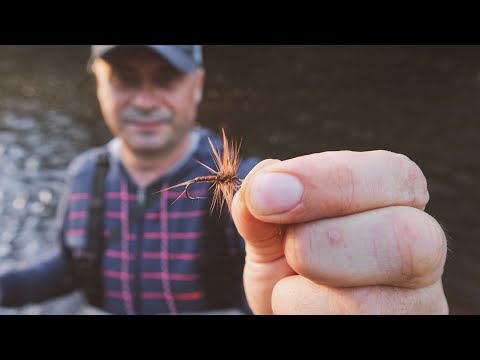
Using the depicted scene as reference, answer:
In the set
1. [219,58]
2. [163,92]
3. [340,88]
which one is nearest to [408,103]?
[340,88]

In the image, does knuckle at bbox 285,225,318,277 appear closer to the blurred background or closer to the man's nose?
the man's nose

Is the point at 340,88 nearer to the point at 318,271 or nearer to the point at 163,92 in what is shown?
the point at 163,92

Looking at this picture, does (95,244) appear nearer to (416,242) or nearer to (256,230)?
(256,230)

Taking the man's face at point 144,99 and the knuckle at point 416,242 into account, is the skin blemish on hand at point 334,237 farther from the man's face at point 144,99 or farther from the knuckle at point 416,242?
the man's face at point 144,99

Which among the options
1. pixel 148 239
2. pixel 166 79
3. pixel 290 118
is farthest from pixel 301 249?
pixel 290 118

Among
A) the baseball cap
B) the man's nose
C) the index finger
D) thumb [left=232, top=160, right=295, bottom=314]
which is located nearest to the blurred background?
Answer: the baseball cap

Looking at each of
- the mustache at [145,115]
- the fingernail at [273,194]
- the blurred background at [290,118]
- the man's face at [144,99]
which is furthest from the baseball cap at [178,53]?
the fingernail at [273,194]

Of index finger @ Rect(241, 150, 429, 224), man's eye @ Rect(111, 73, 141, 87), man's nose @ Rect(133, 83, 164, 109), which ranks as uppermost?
man's eye @ Rect(111, 73, 141, 87)
